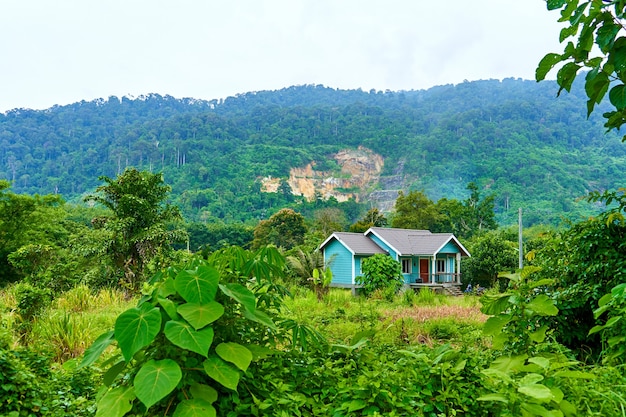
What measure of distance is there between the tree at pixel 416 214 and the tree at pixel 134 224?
23060 mm

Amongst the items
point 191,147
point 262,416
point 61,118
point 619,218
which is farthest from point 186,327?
point 61,118

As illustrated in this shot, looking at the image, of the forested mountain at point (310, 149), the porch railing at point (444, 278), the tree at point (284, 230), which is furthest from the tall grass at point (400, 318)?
the forested mountain at point (310, 149)

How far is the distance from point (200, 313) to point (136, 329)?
7.4 inches

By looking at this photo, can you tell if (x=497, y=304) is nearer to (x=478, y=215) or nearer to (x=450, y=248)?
(x=450, y=248)

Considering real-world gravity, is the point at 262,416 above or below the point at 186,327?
below

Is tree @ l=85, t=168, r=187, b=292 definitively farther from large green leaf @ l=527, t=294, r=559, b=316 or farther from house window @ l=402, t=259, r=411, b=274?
house window @ l=402, t=259, r=411, b=274

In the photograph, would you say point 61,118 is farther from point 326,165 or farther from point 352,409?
point 352,409

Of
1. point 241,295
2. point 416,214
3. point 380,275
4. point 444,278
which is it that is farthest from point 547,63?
point 416,214

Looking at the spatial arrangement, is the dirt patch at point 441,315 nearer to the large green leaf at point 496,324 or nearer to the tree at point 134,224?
the tree at point 134,224

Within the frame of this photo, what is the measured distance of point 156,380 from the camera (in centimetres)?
133

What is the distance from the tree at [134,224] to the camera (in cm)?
1241

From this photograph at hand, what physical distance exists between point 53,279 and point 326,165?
76.4 m

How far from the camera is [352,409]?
156 cm

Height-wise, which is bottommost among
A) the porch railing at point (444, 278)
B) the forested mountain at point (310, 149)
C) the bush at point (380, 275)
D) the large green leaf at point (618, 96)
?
the porch railing at point (444, 278)
